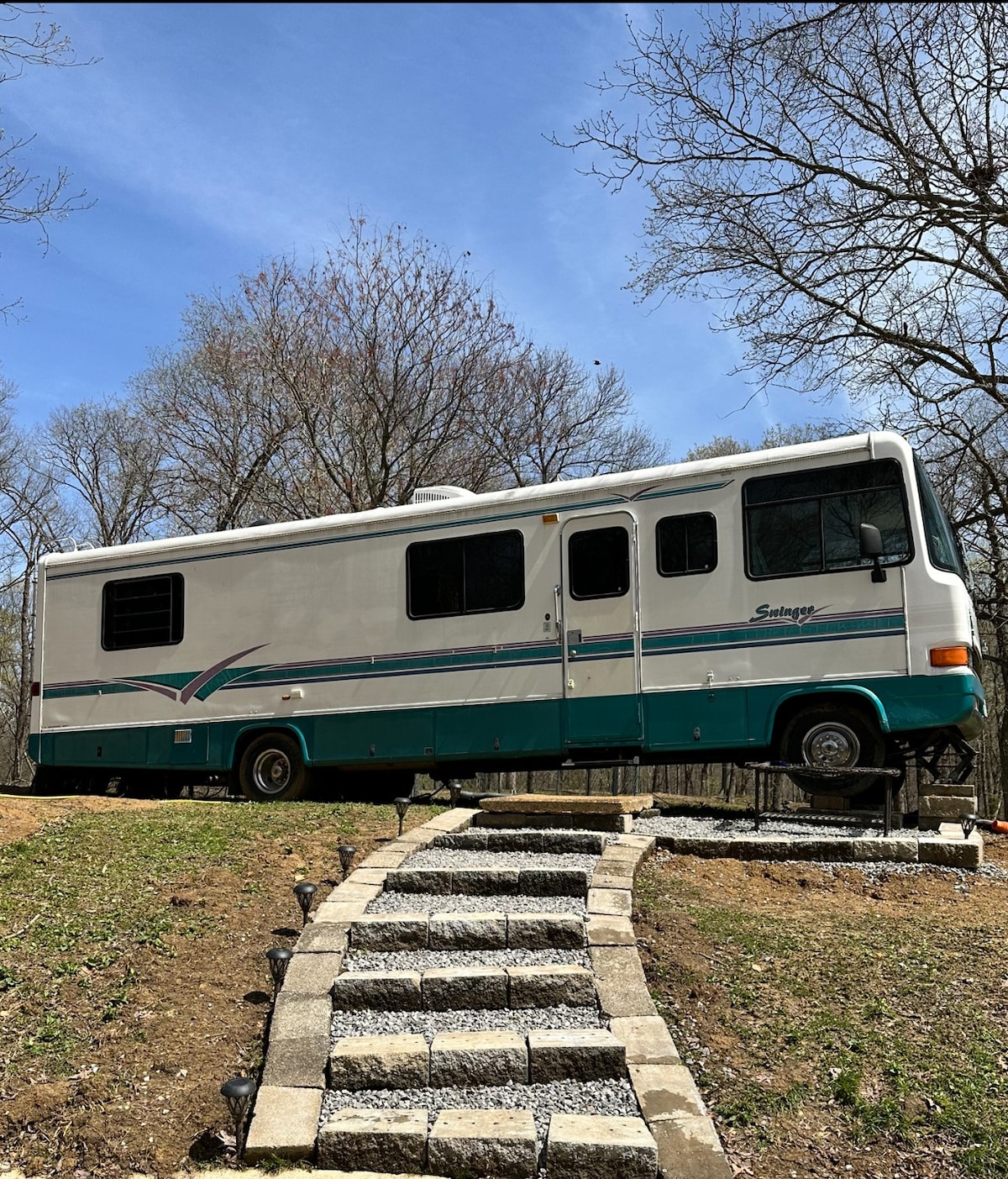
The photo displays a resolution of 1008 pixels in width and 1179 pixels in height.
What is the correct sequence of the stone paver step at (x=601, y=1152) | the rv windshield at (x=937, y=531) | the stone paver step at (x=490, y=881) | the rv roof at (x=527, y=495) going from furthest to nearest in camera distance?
1. the rv roof at (x=527, y=495)
2. the rv windshield at (x=937, y=531)
3. the stone paver step at (x=490, y=881)
4. the stone paver step at (x=601, y=1152)

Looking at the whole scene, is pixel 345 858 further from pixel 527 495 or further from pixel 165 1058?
pixel 527 495

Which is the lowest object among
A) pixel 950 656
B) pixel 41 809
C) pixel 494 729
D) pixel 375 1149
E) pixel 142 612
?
pixel 375 1149

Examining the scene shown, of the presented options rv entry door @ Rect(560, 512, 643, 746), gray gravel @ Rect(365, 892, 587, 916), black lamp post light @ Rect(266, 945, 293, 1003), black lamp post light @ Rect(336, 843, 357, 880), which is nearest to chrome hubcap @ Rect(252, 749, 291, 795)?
rv entry door @ Rect(560, 512, 643, 746)

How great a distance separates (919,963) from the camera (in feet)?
18.7

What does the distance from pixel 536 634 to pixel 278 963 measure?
17.1ft

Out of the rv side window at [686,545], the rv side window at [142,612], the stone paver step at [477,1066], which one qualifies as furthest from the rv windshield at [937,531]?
the rv side window at [142,612]

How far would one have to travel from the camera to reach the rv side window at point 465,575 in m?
10.4

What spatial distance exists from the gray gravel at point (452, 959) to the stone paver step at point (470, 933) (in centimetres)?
5

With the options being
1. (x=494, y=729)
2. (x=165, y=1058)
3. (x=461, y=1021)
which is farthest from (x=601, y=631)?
→ (x=165, y=1058)

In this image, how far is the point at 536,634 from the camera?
1016cm

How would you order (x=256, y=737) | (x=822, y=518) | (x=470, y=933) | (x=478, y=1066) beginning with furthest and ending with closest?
(x=256, y=737)
(x=822, y=518)
(x=470, y=933)
(x=478, y=1066)

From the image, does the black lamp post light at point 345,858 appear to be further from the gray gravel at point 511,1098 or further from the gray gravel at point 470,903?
the gray gravel at point 511,1098

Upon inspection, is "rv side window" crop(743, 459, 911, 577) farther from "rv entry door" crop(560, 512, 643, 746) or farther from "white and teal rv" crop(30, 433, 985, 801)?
"rv entry door" crop(560, 512, 643, 746)

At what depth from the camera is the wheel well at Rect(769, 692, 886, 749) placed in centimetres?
889
